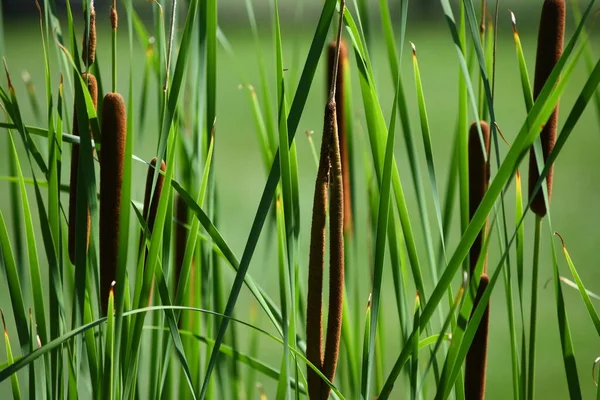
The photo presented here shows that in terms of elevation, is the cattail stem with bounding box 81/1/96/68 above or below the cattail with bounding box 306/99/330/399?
above

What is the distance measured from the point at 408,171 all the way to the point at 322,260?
2912 millimetres

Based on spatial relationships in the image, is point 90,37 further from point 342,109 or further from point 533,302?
point 533,302

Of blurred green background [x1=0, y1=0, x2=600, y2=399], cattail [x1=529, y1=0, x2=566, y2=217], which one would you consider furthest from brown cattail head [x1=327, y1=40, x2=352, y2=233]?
cattail [x1=529, y1=0, x2=566, y2=217]

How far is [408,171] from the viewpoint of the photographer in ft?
10.6

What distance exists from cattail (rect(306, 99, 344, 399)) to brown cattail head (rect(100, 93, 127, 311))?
0.35 ft

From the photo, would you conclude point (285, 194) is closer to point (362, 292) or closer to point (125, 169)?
point (125, 169)

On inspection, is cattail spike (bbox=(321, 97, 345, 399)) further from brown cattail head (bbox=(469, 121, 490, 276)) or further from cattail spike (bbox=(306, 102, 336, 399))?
brown cattail head (bbox=(469, 121, 490, 276))

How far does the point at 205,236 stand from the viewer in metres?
0.49

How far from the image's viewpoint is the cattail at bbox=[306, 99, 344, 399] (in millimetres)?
339

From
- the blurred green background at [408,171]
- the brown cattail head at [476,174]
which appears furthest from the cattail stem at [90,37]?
the brown cattail head at [476,174]

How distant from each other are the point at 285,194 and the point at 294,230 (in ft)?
0.11

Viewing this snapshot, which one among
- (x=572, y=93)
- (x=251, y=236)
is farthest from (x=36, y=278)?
(x=572, y=93)

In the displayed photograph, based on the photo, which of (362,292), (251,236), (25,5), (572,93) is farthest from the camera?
(25,5)

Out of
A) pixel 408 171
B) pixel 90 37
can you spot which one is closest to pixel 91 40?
pixel 90 37
